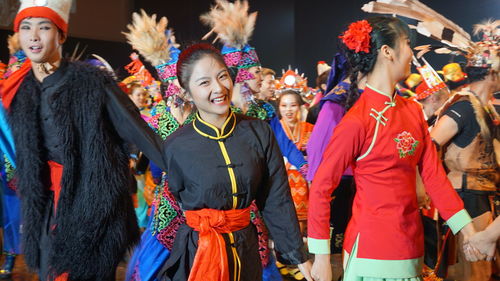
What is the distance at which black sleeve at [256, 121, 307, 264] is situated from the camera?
1.93 metres

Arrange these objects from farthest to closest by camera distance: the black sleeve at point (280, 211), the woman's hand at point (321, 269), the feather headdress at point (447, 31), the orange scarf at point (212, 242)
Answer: the feather headdress at point (447, 31) < the woman's hand at point (321, 269) < the black sleeve at point (280, 211) < the orange scarf at point (212, 242)

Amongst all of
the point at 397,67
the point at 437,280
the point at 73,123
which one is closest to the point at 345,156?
the point at 397,67

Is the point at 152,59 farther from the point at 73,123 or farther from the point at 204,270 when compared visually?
the point at 204,270

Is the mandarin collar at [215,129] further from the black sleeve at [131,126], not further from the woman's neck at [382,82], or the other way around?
the woman's neck at [382,82]

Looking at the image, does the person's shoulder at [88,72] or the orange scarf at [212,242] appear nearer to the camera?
the orange scarf at [212,242]

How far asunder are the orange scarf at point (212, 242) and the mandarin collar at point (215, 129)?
0.27 meters

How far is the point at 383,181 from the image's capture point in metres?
2.10

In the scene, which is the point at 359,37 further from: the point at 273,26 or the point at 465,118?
the point at 273,26

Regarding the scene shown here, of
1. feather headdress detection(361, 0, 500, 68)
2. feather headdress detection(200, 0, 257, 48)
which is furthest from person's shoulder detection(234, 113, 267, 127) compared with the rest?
feather headdress detection(361, 0, 500, 68)

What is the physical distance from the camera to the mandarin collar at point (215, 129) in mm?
1964

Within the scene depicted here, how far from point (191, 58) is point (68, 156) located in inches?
22.8

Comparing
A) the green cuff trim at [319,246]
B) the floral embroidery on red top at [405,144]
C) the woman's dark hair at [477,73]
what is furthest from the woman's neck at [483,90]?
the green cuff trim at [319,246]

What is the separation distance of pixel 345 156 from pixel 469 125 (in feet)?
4.78

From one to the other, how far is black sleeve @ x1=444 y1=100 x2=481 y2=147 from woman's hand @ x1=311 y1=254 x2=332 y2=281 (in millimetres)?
1565
